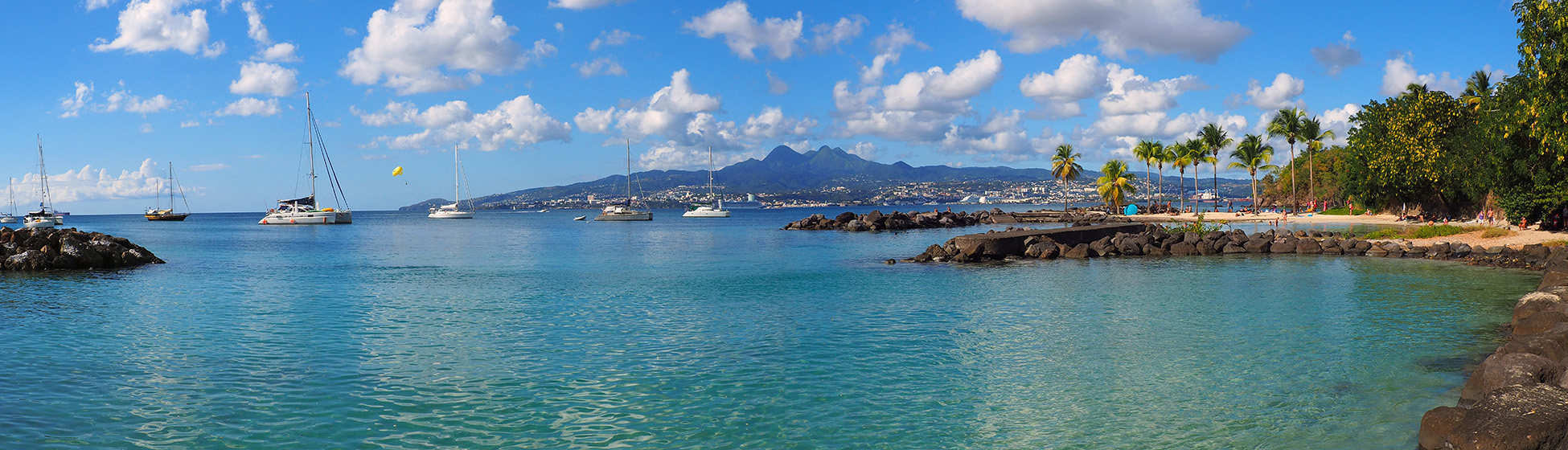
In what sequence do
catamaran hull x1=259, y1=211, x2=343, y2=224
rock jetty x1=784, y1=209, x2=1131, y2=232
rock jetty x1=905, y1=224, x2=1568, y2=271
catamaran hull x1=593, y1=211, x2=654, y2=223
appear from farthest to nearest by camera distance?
catamaran hull x1=593, y1=211, x2=654, y2=223, catamaran hull x1=259, y1=211, x2=343, y2=224, rock jetty x1=784, y1=209, x2=1131, y2=232, rock jetty x1=905, y1=224, x2=1568, y2=271

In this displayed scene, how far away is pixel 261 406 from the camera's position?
11.3 metres

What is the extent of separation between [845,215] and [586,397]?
2918 inches

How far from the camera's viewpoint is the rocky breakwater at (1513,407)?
7855mm

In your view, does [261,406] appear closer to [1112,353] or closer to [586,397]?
[586,397]

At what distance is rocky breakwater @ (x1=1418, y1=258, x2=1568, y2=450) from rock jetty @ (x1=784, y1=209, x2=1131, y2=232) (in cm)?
6602

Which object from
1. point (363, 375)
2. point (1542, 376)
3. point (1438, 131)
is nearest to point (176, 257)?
point (363, 375)

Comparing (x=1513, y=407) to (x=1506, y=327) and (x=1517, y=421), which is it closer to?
(x=1517, y=421)

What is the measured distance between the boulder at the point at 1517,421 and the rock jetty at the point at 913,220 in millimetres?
68559

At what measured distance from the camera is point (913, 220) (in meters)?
86.4

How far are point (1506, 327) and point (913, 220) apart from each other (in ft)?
229

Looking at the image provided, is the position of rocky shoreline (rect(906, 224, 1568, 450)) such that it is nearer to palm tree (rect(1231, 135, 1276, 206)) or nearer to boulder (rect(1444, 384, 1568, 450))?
boulder (rect(1444, 384, 1568, 450))

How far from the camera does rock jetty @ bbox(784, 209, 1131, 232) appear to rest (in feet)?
265

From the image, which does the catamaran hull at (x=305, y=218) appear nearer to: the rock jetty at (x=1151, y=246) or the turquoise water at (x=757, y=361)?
the turquoise water at (x=757, y=361)

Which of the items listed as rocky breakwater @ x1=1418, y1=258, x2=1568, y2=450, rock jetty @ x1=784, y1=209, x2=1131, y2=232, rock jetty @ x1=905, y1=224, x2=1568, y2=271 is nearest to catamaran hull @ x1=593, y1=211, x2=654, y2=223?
rock jetty @ x1=784, y1=209, x2=1131, y2=232
